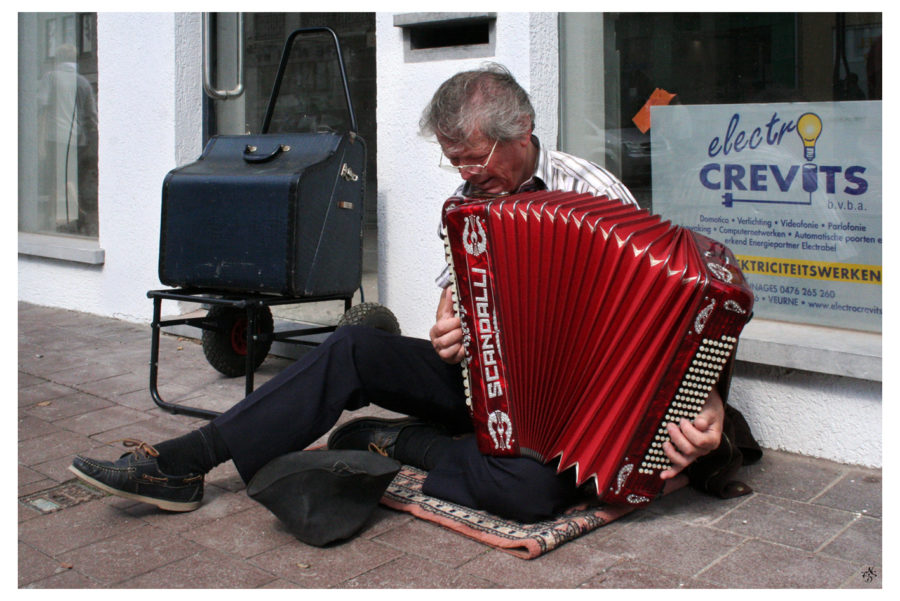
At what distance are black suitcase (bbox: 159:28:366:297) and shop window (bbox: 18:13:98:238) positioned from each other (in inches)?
106

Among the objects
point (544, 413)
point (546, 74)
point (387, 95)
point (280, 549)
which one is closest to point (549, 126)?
point (546, 74)

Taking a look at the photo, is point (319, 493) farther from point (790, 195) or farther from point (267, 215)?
point (790, 195)

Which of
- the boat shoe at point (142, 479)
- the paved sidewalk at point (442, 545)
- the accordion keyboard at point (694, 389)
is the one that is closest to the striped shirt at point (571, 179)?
the accordion keyboard at point (694, 389)

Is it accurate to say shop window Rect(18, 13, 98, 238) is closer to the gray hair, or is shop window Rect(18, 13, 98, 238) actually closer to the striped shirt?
the gray hair

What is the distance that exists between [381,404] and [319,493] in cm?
45

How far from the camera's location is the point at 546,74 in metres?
3.87

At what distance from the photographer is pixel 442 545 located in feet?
8.25

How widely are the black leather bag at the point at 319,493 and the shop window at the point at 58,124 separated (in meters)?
4.18

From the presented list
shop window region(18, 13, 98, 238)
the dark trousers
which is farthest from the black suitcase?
shop window region(18, 13, 98, 238)

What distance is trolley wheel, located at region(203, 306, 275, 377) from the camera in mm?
4121

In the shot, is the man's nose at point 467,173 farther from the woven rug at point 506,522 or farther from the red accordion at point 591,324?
the woven rug at point 506,522

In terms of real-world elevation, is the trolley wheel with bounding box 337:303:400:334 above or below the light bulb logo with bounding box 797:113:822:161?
below

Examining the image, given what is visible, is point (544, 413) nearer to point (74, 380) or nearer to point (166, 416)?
point (166, 416)

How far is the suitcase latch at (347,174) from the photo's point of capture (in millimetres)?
3809
